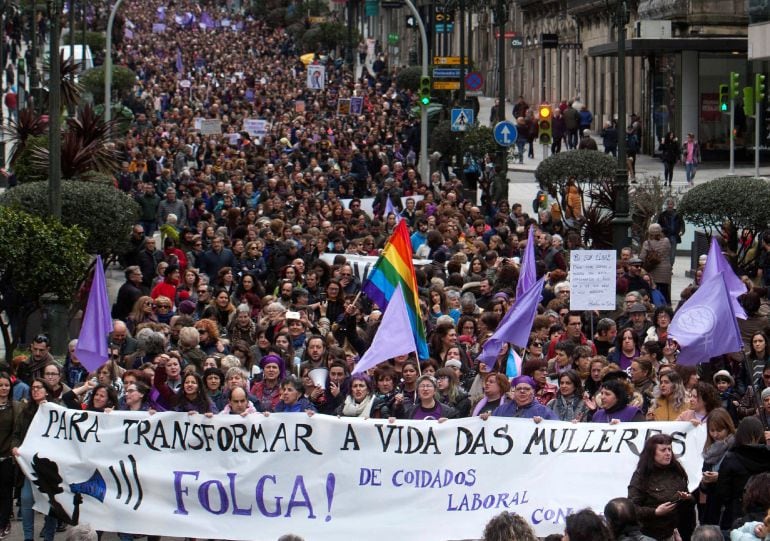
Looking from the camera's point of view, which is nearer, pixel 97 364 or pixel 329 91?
pixel 97 364

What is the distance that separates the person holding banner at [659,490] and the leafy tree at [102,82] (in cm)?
3946

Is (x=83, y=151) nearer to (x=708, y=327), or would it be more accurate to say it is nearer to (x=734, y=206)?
(x=734, y=206)

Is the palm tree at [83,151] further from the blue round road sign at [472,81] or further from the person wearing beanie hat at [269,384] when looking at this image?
the blue round road sign at [472,81]

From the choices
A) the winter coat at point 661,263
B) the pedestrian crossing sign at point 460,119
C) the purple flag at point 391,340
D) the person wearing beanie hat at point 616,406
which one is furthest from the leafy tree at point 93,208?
the pedestrian crossing sign at point 460,119

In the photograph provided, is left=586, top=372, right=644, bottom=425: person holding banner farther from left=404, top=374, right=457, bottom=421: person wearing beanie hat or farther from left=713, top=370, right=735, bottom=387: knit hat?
left=713, top=370, right=735, bottom=387: knit hat

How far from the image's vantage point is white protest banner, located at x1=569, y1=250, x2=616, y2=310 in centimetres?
1600

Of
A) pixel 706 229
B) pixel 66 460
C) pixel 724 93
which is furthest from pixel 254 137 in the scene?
pixel 66 460

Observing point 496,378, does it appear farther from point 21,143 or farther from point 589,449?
point 21,143

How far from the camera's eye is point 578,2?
59688mm

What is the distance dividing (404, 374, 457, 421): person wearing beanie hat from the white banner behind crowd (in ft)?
1.43

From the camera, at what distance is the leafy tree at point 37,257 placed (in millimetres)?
17938

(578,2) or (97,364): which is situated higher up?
(578,2)

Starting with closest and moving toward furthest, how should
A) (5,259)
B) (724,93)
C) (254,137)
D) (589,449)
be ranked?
(589,449), (5,259), (724,93), (254,137)

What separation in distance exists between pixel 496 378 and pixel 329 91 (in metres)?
49.4
